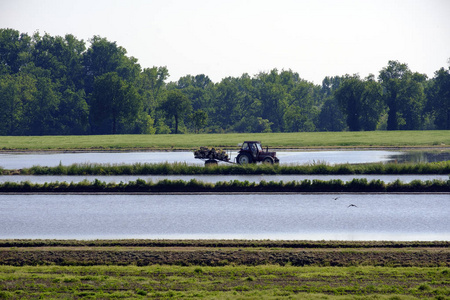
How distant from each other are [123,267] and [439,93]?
132 meters

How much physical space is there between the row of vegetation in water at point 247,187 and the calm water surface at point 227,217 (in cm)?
126

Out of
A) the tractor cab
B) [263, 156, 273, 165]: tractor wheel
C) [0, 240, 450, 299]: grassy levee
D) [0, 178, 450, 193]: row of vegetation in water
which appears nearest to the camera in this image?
[0, 240, 450, 299]: grassy levee

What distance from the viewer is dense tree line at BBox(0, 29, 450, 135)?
123438 mm

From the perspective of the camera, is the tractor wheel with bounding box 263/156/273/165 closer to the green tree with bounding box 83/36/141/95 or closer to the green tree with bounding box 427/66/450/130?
the green tree with bounding box 427/66/450/130

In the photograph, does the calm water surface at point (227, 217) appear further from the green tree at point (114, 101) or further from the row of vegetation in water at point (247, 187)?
the green tree at point (114, 101)

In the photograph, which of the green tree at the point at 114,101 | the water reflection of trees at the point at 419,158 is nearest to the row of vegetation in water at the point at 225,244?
the water reflection of trees at the point at 419,158

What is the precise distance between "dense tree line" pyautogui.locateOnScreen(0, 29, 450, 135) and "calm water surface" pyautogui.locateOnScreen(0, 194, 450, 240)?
88.1 metres

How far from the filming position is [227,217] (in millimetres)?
20984

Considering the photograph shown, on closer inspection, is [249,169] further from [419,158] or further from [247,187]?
[419,158]

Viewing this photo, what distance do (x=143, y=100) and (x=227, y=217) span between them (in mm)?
127693

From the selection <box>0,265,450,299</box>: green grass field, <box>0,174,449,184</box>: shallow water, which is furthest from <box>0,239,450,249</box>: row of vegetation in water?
<box>0,174,449,184</box>: shallow water

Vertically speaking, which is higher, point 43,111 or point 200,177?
point 43,111

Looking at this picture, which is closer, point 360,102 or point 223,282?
point 223,282

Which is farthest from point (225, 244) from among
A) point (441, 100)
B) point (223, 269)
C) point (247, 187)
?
point (441, 100)
